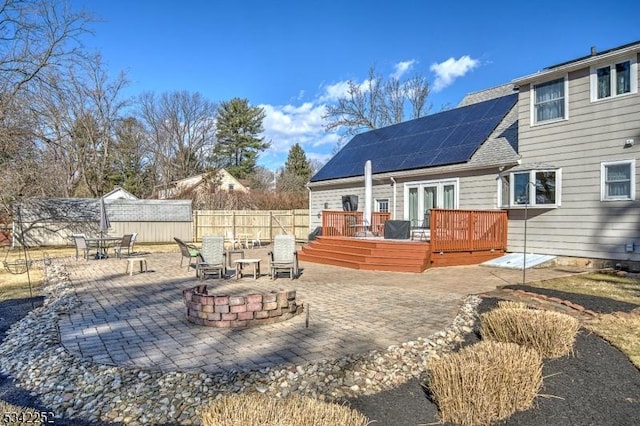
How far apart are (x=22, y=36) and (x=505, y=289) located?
67.3 feet

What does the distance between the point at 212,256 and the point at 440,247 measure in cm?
637

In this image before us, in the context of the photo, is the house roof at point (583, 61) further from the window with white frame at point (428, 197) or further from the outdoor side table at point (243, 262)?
the outdoor side table at point (243, 262)

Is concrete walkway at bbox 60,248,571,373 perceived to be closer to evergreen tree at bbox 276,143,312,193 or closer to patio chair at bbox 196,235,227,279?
patio chair at bbox 196,235,227,279

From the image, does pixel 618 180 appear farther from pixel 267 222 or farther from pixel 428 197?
pixel 267 222

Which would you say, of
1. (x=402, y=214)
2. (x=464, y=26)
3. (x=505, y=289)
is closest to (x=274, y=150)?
(x=464, y=26)

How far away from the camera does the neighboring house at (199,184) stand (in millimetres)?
31212

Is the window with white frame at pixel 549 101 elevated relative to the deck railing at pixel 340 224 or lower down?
elevated

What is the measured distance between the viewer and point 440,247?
37.9ft

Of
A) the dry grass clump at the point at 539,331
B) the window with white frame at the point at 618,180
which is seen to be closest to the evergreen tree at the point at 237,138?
the window with white frame at the point at 618,180

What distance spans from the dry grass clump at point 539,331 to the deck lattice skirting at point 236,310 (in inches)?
113

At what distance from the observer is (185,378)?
12.4ft

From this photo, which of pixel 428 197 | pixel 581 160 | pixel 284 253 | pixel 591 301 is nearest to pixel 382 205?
pixel 428 197

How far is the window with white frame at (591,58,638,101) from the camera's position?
9.92 meters

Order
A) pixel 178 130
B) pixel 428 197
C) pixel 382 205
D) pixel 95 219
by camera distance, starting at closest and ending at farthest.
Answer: pixel 428 197, pixel 382 205, pixel 95 219, pixel 178 130
